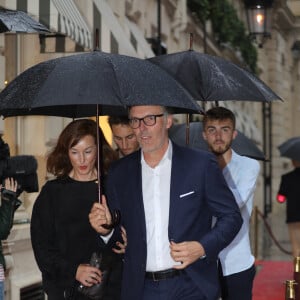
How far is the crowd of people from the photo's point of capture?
18.2ft

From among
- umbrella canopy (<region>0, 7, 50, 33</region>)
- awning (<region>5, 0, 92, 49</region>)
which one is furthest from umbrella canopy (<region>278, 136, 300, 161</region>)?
umbrella canopy (<region>0, 7, 50, 33</region>)

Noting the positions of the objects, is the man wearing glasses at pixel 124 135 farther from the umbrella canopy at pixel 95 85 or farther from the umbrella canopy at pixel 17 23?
the umbrella canopy at pixel 95 85

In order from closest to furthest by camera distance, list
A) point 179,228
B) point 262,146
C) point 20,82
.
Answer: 1. point 179,228
2. point 20,82
3. point 262,146

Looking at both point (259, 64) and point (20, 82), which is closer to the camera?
point (20, 82)

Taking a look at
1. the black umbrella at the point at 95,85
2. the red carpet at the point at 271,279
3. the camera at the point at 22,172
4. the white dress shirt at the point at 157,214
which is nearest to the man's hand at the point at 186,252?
the white dress shirt at the point at 157,214

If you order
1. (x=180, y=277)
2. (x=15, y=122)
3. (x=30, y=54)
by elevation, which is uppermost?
(x=30, y=54)

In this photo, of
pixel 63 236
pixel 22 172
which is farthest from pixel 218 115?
pixel 63 236

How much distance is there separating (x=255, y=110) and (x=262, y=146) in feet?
3.95

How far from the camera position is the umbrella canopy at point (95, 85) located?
5.61 meters

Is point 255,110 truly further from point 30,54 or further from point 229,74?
point 229,74

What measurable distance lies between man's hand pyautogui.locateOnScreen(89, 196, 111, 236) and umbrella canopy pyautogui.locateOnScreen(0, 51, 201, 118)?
0.59 meters

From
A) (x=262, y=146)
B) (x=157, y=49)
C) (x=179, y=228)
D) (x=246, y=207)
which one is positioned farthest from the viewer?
(x=262, y=146)

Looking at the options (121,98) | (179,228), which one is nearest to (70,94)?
(121,98)

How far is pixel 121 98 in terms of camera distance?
562cm
